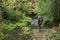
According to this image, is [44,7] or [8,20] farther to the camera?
[44,7]

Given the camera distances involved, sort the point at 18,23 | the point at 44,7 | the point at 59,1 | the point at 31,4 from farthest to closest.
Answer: the point at 31,4, the point at 44,7, the point at 59,1, the point at 18,23

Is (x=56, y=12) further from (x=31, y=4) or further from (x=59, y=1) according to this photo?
(x=31, y=4)

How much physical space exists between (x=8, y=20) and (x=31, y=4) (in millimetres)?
6430

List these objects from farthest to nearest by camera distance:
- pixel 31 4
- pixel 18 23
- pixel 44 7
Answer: pixel 31 4
pixel 44 7
pixel 18 23

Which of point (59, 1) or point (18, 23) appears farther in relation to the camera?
point (59, 1)

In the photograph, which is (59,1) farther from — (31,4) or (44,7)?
(31,4)

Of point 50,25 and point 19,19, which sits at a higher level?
point 19,19

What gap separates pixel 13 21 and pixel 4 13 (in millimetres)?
161

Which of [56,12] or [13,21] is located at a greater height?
[13,21]

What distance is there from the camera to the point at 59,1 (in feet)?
11.7

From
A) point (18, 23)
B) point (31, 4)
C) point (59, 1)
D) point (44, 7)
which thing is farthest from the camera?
point (31, 4)

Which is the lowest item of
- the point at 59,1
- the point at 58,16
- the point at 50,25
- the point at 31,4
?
the point at 31,4

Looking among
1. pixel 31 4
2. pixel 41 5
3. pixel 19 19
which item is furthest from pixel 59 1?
pixel 31 4

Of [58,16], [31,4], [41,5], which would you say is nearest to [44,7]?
[41,5]
